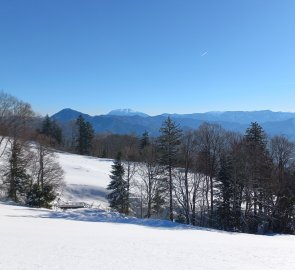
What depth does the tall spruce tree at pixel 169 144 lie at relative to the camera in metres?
39.8

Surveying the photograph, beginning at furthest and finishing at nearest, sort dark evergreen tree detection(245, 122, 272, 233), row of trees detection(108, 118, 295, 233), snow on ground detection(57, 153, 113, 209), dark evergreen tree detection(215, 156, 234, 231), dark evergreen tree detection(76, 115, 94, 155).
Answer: dark evergreen tree detection(76, 115, 94, 155)
snow on ground detection(57, 153, 113, 209)
dark evergreen tree detection(215, 156, 234, 231)
row of trees detection(108, 118, 295, 233)
dark evergreen tree detection(245, 122, 272, 233)

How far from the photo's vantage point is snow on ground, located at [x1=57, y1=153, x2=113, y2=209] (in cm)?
5197

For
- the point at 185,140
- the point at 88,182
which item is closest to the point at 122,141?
the point at 88,182

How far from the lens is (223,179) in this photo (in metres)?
43.0

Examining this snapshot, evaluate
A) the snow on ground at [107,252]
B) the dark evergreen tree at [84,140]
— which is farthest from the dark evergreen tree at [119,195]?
the dark evergreen tree at [84,140]

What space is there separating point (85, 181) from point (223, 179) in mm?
24539

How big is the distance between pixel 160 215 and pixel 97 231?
2297 centimetres

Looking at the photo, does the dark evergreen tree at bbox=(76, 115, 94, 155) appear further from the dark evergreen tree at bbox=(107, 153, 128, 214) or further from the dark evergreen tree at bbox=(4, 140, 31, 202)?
the dark evergreen tree at bbox=(4, 140, 31, 202)

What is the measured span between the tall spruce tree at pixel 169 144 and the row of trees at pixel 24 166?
13.1 meters

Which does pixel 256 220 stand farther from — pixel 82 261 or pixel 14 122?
pixel 14 122

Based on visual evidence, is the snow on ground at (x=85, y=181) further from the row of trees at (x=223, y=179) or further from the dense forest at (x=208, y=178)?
the row of trees at (x=223, y=179)

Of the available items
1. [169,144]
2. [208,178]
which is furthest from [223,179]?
[169,144]

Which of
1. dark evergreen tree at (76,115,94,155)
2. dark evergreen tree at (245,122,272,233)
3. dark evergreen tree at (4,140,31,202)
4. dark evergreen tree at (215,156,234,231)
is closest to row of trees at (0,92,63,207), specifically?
dark evergreen tree at (4,140,31,202)

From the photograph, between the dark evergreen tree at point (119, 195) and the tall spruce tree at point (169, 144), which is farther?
the dark evergreen tree at point (119, 195)
